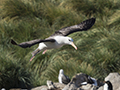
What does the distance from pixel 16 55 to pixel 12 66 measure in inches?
46.8

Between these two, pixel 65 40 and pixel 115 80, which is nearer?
pixel 65 40

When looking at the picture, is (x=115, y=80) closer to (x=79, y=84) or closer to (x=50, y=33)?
(x=79, y=84)

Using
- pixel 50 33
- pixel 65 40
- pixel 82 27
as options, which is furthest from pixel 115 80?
pixel 50 33

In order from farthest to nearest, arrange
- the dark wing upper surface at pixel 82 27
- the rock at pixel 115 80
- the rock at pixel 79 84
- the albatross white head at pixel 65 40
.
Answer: the rock at pixel 115 80 → the rock at pixel 79 84 → the dark wing upper surface at pixel 82 27 → the albatross white head at pixel 65 40

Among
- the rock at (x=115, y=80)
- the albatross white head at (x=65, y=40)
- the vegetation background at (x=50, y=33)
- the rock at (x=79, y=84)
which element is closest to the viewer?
the albatross white head at (x=65, y=40)

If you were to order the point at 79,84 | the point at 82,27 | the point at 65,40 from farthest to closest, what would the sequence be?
the point at 79,84, the point at 82,27, the point at 65,40

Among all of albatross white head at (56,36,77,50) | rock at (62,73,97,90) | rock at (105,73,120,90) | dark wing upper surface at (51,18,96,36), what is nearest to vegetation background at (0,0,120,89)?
rock at (62,73,97,90)

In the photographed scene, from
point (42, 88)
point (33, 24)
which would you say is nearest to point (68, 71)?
point (42, 88)

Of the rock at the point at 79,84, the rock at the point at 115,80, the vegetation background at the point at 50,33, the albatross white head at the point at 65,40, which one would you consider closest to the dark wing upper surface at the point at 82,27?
the albatross white head at the point at 65,40

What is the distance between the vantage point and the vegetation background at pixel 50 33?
7973mm

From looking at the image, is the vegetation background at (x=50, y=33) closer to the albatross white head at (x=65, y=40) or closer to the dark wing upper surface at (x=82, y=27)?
the dark wing upper surface at (x=82, y=27)

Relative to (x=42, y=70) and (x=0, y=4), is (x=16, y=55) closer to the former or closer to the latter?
(x=42, y=70)

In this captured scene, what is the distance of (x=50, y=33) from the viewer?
A: 31.9ft

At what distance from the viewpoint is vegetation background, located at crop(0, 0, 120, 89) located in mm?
7973
